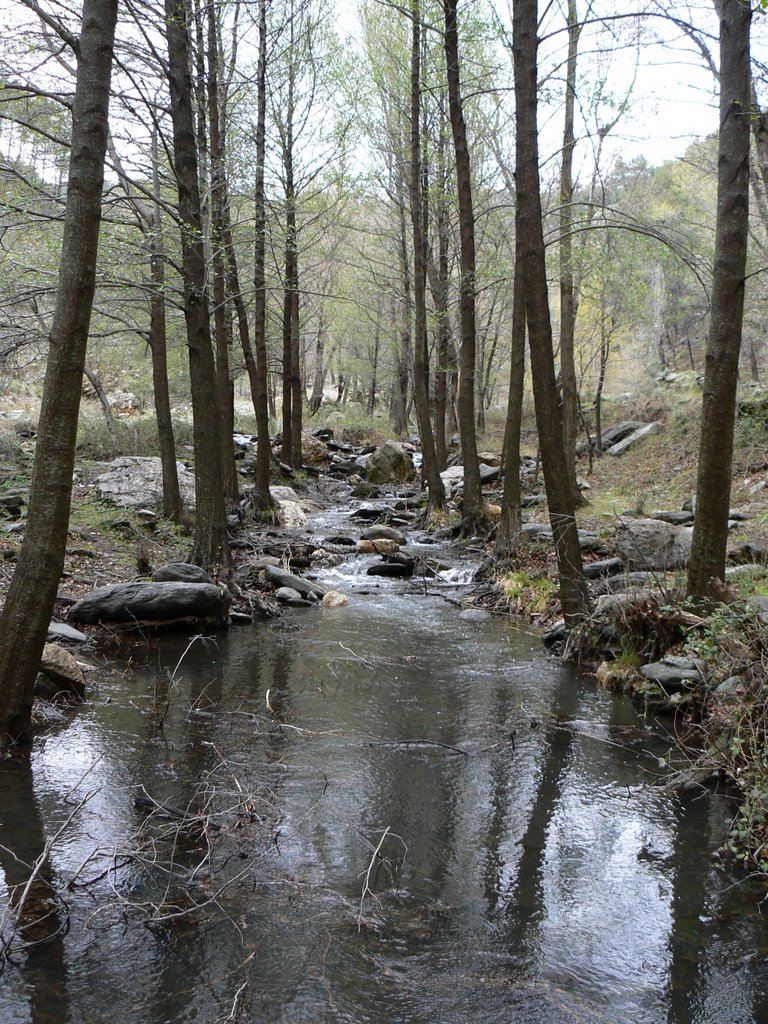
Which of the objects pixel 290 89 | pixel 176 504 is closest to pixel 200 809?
pixel 176 504

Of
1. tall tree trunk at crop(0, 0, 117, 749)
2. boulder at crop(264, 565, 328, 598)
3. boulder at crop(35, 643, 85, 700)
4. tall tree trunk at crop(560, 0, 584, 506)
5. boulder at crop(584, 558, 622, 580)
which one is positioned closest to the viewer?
tall tree trunk at crop(0, 0, 117, 749)

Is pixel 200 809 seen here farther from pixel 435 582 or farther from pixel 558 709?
pixel 435 582

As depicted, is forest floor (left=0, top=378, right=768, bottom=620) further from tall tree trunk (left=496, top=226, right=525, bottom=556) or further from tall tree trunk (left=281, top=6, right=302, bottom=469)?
tall tree trunk (left=281, top=6, right=302, bottom=469)

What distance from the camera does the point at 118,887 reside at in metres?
3.76

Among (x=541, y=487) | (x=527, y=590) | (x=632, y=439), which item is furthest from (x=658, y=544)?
(x=632, y=439)

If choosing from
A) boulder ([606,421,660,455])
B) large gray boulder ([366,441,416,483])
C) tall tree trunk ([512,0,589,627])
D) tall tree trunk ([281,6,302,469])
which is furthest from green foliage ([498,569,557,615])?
boulder ([606,421,660,455])

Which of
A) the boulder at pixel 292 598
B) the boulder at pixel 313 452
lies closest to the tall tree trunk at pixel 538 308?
the boulder at pixel 292 598

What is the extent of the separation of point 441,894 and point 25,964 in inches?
77.8

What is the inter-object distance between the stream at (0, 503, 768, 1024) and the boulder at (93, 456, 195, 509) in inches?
313

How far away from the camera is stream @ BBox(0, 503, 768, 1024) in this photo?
307cm

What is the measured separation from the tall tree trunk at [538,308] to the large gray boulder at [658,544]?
126 cm

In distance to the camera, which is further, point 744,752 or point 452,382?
point 452,382

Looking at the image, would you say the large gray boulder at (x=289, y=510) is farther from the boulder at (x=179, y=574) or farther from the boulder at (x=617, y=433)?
the boulder at (x=617, y=433)

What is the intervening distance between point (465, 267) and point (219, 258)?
4.63 meters
